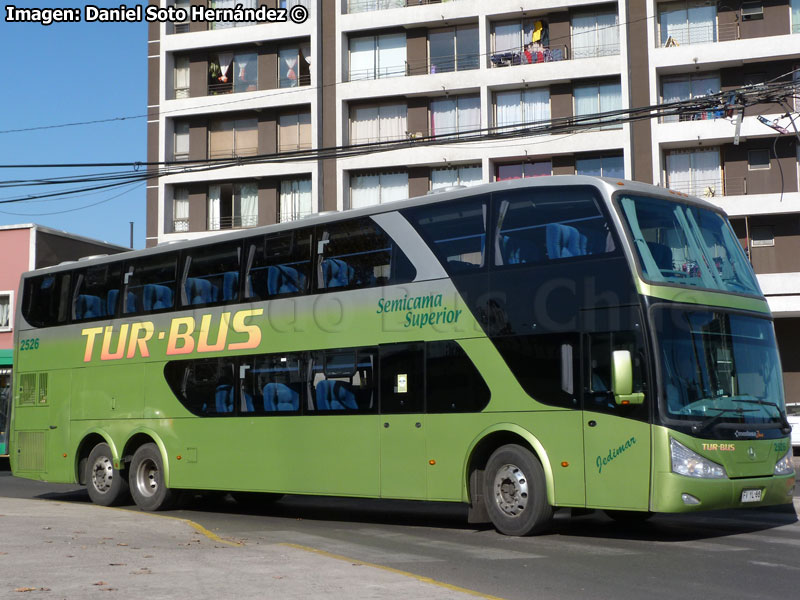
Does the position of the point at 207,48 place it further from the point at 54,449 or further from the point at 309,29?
the point at 54,449

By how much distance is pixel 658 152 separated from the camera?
131 ft

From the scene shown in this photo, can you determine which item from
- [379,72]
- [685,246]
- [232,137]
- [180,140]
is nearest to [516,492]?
[685,246]

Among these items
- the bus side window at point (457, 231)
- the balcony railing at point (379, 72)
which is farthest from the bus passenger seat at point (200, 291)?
the balcony railing at point (379, 72)

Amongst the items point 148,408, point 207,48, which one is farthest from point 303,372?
point 207,48

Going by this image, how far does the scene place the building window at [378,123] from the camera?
1754 inches

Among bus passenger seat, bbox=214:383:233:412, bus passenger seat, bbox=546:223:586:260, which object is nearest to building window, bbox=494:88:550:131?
bus passenger seat, bbox=214:383:233:412

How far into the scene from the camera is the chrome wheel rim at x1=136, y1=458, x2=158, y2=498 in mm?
18750

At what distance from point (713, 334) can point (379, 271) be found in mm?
4714

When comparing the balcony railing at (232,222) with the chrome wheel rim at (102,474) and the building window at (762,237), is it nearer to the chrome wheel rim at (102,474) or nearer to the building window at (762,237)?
the building window at (762,237)

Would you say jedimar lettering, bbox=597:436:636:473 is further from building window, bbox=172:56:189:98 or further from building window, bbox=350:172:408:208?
building window, bbox=172:56:189:98

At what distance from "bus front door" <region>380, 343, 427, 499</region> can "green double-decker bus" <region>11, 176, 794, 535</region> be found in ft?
0.09

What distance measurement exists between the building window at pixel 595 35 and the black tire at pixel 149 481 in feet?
95.2

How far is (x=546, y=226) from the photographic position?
13.0 meters

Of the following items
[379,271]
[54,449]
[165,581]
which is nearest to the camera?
[165,581]
